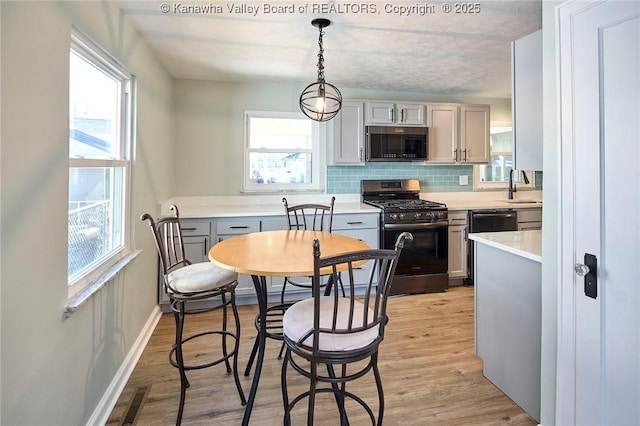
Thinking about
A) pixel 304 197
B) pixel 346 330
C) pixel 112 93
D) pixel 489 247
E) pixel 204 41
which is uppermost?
pixel 204 41

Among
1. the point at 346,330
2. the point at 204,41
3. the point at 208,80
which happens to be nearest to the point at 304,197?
the point at 208,80

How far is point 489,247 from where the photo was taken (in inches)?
84.0

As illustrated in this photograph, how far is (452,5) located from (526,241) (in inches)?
60.6

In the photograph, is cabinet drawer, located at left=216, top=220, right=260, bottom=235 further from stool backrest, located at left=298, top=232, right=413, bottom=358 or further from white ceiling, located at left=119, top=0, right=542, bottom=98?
stool backrest, located at left=298, top=232, right=413, bottom=358

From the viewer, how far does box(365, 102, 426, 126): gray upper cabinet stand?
411cm

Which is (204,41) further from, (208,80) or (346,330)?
(346,330)

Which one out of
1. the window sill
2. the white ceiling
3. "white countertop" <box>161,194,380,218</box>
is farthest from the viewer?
"white countertop" <box>161,194,380,218</box>

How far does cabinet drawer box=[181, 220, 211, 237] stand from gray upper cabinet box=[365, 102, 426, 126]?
217 centimetres

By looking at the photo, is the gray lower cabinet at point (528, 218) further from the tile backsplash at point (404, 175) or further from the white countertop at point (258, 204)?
the white countertop at point (258, 204)

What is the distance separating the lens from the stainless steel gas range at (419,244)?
374 cm

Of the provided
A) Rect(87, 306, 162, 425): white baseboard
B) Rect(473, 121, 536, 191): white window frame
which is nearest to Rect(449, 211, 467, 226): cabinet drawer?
Rect(473, 121, 536, 191): white window frame

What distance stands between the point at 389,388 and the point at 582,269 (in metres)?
1.27

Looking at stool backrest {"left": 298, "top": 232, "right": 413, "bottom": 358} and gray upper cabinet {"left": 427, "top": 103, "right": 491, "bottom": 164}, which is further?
gray upper cabinet {"left": 427, "top": 103, "right": 491, "bottom": 164}

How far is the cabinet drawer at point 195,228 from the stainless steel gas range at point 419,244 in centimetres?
179
